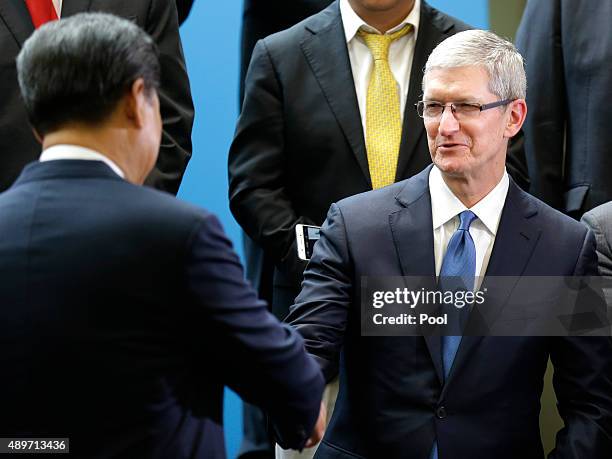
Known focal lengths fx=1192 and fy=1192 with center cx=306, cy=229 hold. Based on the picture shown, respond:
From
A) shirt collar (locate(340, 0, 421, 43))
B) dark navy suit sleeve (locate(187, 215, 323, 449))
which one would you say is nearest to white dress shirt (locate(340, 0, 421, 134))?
shirt collar (locate(340, 0, 421, 43))

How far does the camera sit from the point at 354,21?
11.4 feet

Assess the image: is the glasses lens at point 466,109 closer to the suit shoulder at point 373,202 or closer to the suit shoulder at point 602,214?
the suit shoulder at point 373,202

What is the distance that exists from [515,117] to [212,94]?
159 centimetres

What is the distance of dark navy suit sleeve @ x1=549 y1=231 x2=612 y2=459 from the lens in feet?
8.77

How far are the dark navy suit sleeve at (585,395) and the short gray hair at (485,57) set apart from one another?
0.62 meters

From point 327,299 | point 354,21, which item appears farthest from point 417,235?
point 354,21

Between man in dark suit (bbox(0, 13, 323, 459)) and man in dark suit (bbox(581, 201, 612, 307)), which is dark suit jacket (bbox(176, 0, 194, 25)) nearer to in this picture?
man in dark suit (bbox(581, 201, 612, 307))

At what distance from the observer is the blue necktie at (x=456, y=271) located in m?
2.67

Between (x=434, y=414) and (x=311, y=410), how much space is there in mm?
592

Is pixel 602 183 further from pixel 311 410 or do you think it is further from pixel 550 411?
pixel 311 410

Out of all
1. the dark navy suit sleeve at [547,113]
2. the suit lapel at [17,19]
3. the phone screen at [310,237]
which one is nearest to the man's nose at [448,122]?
the phone screen at [310,237]

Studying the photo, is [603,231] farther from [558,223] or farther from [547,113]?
[547,113]

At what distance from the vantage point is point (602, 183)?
11.4 feet

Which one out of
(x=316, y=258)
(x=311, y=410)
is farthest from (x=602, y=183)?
(x=311, y=410)
